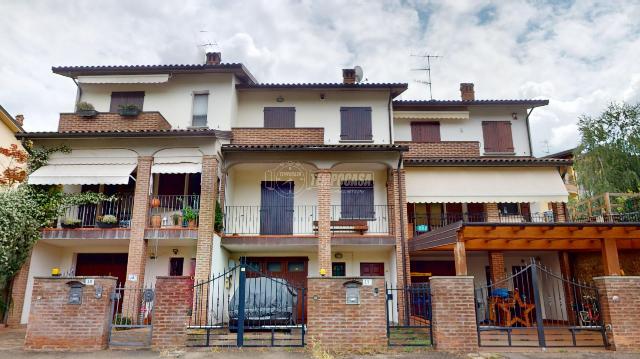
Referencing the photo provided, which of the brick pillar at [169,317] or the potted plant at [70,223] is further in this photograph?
the potted plant at [70,223]

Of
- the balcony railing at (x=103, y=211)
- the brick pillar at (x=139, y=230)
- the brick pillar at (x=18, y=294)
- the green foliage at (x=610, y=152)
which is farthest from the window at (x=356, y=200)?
the green foliage at (x=610, y=152)

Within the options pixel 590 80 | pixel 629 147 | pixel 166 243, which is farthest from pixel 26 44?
pixel 629 147

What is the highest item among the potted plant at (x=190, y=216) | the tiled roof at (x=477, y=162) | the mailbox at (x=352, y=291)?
the tiled roof at (x=477, y=162)

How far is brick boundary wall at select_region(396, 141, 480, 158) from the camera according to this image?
18.2 meters

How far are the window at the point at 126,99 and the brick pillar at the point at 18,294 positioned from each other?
6929 mm

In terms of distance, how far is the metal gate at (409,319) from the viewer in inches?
385

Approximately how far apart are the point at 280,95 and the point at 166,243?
7.89 m

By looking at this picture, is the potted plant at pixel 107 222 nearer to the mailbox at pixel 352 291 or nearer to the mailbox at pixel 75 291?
the mailbox at pixel 75 291

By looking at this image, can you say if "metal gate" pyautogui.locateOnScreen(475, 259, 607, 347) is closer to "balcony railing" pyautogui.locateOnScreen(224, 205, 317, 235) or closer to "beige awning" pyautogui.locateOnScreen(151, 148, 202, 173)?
"balcony railing" pyautogui.locateOnScreen(224, 205, 317, 235)

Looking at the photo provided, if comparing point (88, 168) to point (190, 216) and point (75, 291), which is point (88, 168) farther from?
point (75, 291)

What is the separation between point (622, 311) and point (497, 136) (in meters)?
11.6

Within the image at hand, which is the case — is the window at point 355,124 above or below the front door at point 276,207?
above

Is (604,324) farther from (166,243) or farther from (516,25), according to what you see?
(166,243)

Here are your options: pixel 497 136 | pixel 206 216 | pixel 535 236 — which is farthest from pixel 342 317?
pixel 497 136
